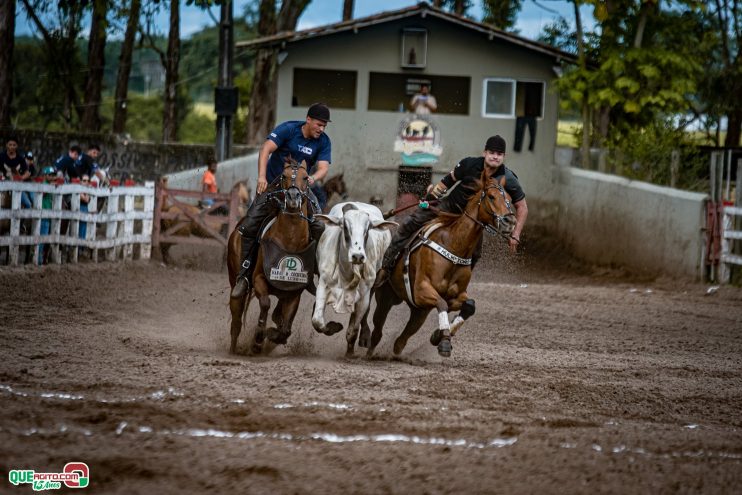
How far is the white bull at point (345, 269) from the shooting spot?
984 centimetres

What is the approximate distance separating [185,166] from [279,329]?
23491mm

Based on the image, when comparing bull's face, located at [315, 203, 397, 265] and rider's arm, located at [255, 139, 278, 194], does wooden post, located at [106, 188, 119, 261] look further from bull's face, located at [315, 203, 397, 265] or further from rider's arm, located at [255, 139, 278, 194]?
bull's face, located at [315, 203, 397, 265]

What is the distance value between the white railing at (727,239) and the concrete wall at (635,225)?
1.20ft

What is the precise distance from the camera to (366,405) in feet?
24.7

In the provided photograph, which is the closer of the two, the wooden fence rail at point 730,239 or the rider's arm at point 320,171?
the rider's arm at point 320,171

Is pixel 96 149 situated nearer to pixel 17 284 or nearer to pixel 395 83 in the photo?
pixel 17 284

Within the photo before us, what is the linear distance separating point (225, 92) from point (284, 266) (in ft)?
56.2

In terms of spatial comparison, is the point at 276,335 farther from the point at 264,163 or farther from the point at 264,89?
the point at 264,89

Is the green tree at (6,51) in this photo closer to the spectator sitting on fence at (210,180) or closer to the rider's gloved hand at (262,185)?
the spectator sitting on fence at (210,180)

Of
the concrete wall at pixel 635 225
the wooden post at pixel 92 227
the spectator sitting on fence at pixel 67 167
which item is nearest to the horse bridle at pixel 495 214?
the wooden post at pixel 92 227

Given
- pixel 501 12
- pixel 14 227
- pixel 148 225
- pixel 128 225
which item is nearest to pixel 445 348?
pixel 14 227

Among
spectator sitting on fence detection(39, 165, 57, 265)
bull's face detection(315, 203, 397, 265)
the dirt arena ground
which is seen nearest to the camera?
the dirt arena ground

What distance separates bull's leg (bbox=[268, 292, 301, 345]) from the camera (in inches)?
394

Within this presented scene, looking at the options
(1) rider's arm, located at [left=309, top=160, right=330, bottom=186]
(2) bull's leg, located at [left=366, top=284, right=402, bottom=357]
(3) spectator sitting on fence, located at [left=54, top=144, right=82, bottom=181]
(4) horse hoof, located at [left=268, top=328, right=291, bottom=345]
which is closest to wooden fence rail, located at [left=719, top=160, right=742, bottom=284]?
(2) bull's leg, located at [left=366, top=284, right=402, bottom=357]
